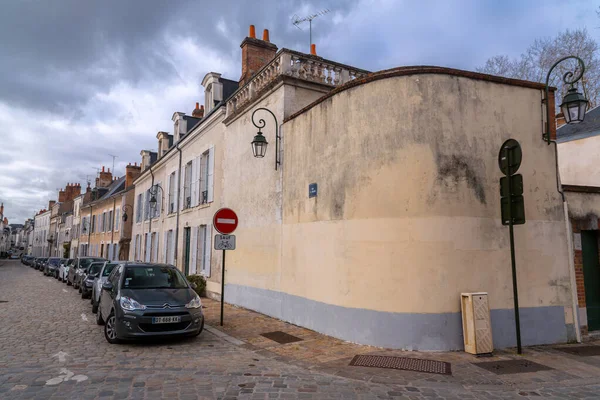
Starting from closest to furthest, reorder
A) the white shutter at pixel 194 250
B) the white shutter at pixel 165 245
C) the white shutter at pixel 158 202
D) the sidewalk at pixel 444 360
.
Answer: the sidewalk at pixel 444 360, the white shutter at pixel 194 250, the white shutter at pixel 165 245, the white shutter at pixel 158 202

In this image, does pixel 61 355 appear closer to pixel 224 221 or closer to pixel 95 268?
pixel 224 221

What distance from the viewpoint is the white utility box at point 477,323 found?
20.5 feet

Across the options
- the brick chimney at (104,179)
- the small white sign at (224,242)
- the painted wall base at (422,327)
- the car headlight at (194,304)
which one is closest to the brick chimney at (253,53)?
the small white sign at (224,242)

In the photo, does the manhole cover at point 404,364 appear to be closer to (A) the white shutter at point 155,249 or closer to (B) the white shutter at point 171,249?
(B) the white shutter at point 171,249

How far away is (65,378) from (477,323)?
5.93 metres

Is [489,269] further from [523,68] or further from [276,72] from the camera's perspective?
[523,68]

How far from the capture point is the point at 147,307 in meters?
6.84

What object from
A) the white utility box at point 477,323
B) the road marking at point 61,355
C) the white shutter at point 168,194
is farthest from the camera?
the white shutter at point 168,194

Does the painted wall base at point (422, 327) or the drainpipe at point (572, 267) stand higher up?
the drainpipe at point (572, 267)

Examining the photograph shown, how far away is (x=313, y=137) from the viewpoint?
28.8ft

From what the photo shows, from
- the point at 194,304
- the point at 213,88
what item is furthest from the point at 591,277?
the point at 213,88

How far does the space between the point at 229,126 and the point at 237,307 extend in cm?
597

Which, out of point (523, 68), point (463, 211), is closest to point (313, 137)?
point (463, 211)

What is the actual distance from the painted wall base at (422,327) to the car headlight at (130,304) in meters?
3.36
